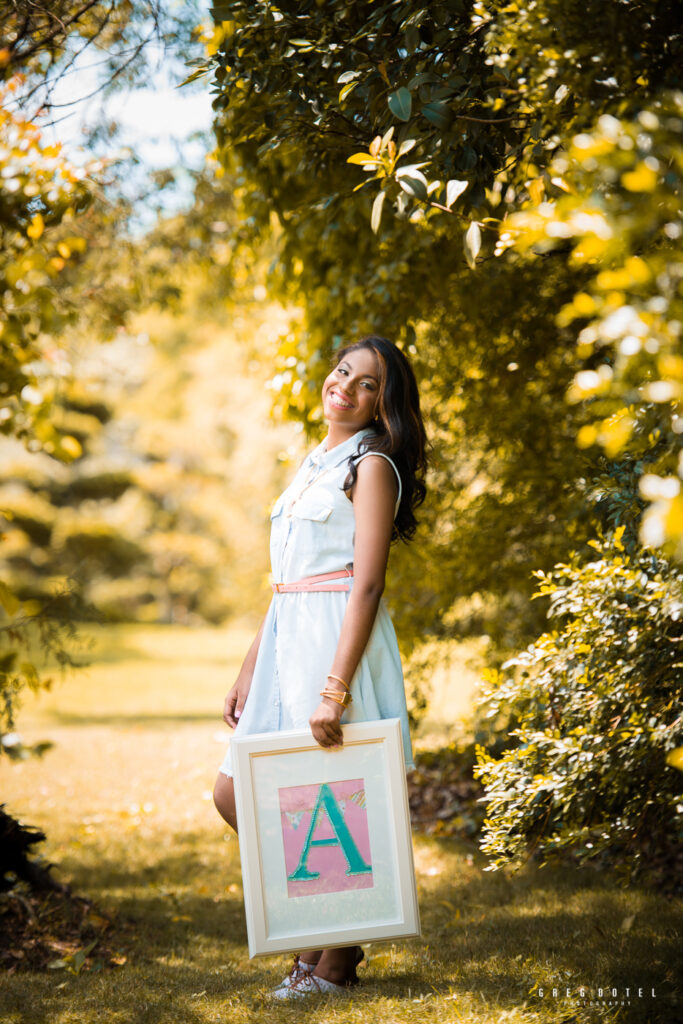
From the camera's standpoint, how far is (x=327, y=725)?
7.72 feet

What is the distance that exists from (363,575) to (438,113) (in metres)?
1.22

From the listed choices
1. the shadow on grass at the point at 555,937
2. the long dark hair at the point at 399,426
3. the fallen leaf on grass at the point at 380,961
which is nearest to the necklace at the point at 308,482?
the long dark hair at the point at 399,426

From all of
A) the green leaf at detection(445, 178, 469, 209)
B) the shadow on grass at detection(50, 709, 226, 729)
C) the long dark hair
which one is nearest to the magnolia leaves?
the green leaf at detection(445, 178, 469, 209)

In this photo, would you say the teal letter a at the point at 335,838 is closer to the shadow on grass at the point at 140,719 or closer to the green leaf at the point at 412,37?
the green leaf at the point at 412,37

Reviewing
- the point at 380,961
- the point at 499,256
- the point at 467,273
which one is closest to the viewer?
the point at 380,961

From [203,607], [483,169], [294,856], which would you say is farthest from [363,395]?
[203,607]

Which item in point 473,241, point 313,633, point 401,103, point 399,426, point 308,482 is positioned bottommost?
point 313,633

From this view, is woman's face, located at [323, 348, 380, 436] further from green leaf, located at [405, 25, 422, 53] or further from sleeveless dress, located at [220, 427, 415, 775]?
green leaf, located at [405, 25, 422, 53]

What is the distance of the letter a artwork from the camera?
238 cm

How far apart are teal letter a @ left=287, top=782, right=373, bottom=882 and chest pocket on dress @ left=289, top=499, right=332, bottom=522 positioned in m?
0.75

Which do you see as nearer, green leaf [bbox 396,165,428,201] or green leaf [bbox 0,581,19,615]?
green leaf [bbox 0,581,19,615]

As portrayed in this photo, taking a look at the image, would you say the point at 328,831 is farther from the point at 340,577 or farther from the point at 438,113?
the point at 438,113

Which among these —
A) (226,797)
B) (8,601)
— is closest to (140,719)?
(226,797)

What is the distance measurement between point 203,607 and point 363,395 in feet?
80.8
